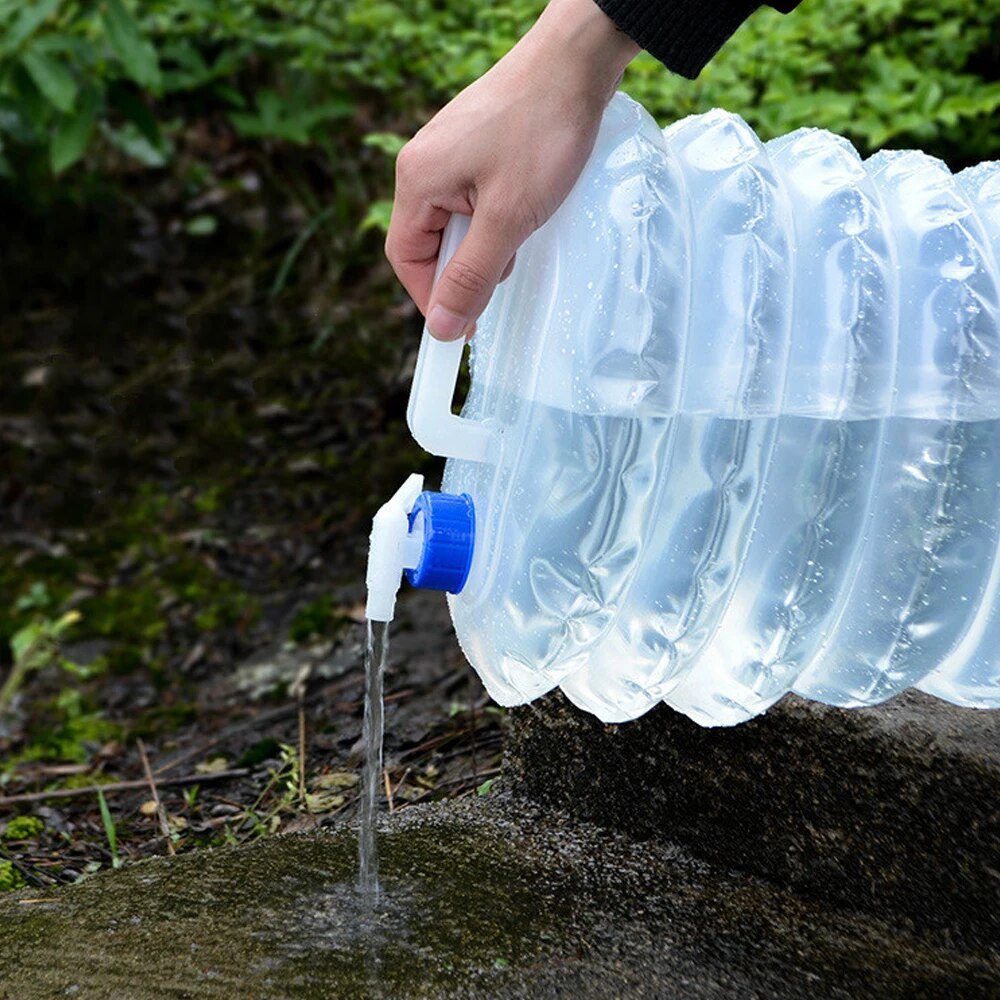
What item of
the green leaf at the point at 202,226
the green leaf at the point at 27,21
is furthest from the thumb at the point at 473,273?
the green leaf at the point at 202,226

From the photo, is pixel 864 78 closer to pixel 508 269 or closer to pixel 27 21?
pixel 508 269

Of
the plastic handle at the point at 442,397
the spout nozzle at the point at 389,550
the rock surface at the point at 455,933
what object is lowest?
A: the rock surface at the point at 455,933

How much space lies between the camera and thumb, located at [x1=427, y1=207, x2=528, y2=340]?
4.31 ft

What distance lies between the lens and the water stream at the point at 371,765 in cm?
157

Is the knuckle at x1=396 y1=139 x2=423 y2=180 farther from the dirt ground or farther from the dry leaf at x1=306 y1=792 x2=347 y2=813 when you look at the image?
the dry leaf at x1=306 y1=792 x2=347 y2=813

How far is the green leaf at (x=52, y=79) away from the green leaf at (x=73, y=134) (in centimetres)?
15

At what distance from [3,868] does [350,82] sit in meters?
3.33

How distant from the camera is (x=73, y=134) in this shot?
3979mm

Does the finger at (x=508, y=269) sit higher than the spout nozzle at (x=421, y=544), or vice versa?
the finger at (x=508, y=269)

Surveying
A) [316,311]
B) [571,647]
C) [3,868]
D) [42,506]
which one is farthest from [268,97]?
[571,647]

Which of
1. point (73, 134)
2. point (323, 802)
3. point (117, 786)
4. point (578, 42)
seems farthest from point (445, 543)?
point (73, 134)

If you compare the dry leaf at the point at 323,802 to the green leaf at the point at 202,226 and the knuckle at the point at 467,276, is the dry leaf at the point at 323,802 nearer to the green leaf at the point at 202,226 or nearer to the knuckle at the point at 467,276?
the knuckle at the point at 467,276

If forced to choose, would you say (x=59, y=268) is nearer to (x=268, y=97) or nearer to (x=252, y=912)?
(x=268, y=97)

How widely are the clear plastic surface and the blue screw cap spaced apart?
3.1 inches
